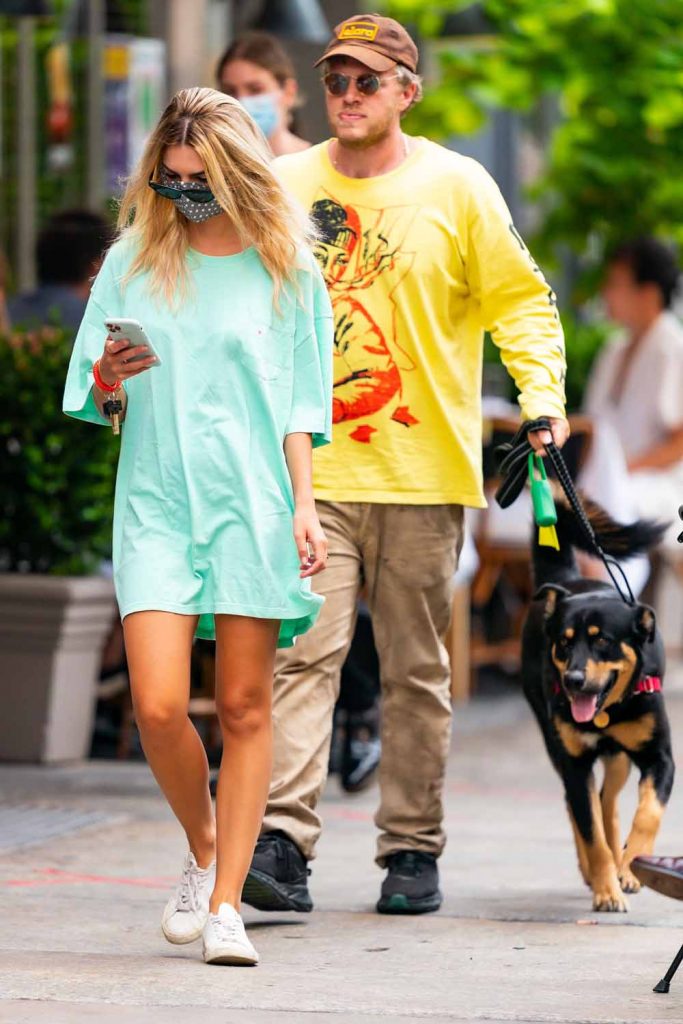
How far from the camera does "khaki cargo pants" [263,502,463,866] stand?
222 inches

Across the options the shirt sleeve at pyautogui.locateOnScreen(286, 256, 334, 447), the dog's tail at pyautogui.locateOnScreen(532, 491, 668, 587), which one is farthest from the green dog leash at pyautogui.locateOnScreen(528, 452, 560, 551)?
the shirt sleeve at pyautogui.locateOnScreen(286, 256, 334, 447)

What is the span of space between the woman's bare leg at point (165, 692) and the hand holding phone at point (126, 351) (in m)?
0.53

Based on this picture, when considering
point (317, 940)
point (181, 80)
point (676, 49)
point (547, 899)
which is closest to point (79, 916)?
point (317, 940)

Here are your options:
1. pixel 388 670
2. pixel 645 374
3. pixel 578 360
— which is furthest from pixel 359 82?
pixel 578 360

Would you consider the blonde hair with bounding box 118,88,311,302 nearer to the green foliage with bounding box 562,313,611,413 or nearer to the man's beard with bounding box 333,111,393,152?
the man's beard with bounding box 333,111,393,152

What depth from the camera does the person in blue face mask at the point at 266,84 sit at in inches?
280

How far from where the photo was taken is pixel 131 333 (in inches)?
182

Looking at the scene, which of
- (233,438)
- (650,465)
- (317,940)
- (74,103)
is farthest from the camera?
(74,103)

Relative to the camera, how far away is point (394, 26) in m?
5.71

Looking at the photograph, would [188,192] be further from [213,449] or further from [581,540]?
[581,540]

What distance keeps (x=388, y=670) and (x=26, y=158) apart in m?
7.08

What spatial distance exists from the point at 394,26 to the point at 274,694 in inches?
69.1

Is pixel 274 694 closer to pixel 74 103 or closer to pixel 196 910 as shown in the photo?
pixel 196 910

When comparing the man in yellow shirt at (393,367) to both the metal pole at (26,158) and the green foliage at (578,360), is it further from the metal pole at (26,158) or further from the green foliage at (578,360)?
the green foliage at (578,360)
